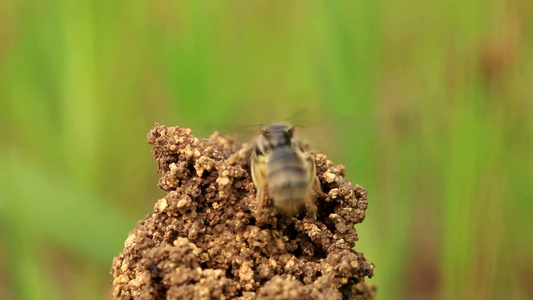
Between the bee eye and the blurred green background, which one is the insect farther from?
the blurred green background

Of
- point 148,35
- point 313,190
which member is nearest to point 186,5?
point 148,35

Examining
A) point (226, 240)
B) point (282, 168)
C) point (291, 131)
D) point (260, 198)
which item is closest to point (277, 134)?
point (291, 131)

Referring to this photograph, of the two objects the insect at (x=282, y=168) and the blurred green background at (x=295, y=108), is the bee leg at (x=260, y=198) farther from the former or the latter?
the blurred green background at (x=295, y=108)

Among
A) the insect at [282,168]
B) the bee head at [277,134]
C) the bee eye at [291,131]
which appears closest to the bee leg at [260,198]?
the insect at [282,168]

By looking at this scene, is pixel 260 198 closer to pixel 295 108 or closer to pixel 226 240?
pixel 226 240

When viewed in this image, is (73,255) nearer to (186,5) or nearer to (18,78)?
(18,78)

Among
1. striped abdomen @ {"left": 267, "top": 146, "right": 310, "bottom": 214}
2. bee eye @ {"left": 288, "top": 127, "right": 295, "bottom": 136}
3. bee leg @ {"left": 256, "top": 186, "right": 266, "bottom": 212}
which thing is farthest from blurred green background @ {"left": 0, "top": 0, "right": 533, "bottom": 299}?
bee leg @ {"left": 256, "top": 186, "right": 266, "bottom": 212}
